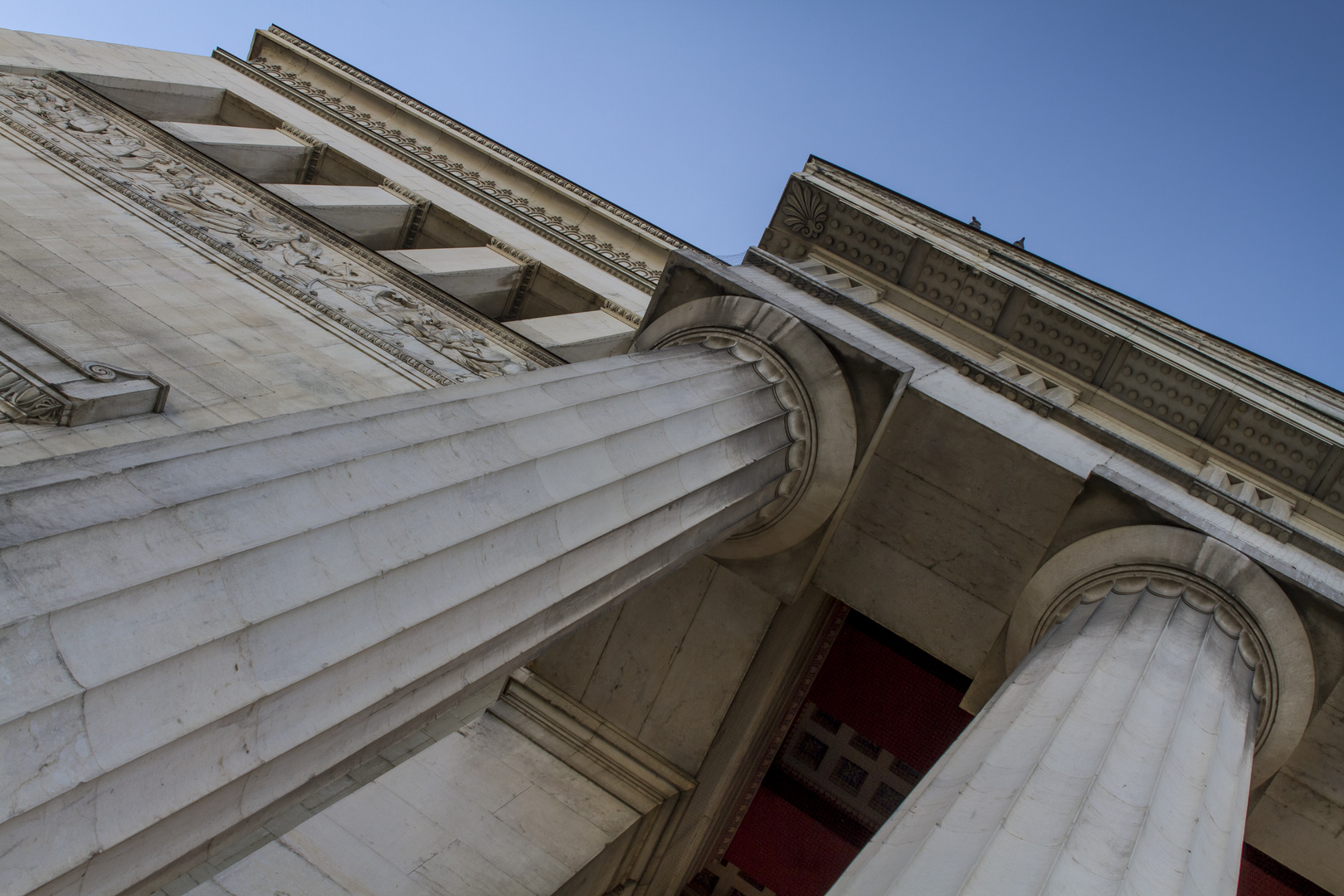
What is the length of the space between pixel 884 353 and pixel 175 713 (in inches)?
238

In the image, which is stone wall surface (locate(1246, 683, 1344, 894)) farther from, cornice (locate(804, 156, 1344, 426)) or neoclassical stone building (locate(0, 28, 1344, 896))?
cornice (locate(804, 156, 1344, 426))

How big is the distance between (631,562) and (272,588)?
283 centimetres

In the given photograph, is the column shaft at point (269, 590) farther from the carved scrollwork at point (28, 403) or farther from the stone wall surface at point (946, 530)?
the carved scrollwork at point (28, 403)

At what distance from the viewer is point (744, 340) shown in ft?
27.8

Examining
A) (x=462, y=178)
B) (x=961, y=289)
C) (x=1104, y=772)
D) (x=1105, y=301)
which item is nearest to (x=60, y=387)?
(x=1104, y=772)

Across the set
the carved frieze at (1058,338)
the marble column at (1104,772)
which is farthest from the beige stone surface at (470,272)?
the marble column at (1104,772)

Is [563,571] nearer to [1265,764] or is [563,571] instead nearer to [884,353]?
[884,353]

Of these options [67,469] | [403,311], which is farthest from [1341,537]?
[403,311]

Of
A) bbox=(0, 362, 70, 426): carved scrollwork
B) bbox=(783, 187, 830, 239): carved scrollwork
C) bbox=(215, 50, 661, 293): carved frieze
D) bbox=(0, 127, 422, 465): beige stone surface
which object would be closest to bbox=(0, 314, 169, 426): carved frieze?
bbox=(0, 362, 70, 426): carved scrollwork

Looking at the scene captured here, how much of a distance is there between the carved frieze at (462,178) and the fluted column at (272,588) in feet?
38.5

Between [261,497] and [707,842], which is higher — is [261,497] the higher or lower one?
the higher one

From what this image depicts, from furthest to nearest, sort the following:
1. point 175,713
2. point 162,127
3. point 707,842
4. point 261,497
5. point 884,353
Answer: point 162,127 → point 707,842 → point 884,353 → point 261,497 → point 175,713

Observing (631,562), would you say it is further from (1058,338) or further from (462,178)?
(462,178)

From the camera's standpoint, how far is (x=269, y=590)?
12.9ft
